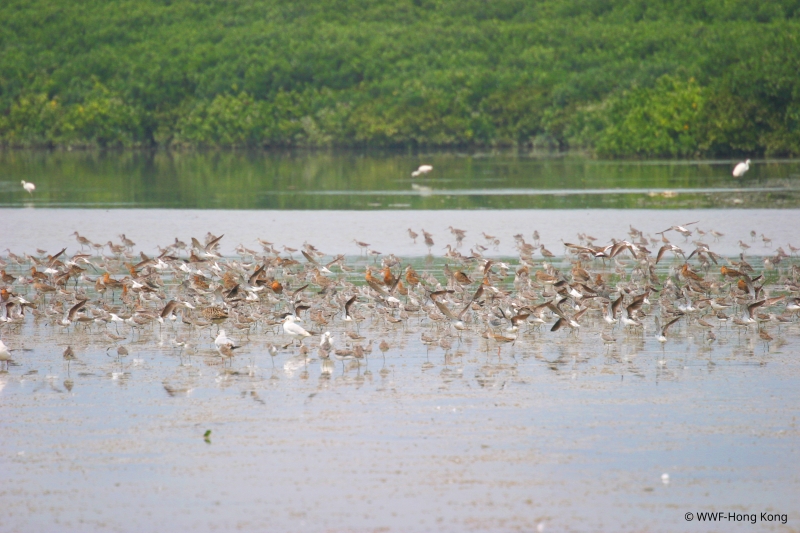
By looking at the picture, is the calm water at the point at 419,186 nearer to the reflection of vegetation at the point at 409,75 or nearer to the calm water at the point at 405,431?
the reflection of vegetation at the point at 409,75

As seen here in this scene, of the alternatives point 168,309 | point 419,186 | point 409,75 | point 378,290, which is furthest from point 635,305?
point 409,75

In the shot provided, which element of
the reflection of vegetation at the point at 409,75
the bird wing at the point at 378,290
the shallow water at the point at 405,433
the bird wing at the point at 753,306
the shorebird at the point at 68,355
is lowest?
A: the shallow water at the point at 405,433

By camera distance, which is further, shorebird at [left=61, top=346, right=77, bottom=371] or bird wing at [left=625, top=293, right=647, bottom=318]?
bird wing at [left=625, top=293, right=647, bottom=318]

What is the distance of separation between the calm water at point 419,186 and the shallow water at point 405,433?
17.5 m

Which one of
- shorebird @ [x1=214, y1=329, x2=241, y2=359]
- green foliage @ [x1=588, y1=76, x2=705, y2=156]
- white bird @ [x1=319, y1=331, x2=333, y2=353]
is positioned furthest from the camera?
green foliage @ [x1=588, y1=76, x2=705, y2=156]

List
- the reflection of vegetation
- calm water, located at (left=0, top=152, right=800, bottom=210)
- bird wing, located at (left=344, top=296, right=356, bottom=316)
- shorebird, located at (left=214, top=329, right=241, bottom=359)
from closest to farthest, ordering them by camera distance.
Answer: shorebird, located at (left=214, top=329, right=241, bottom=359) → bird wing, located at (left=344, top=296, right=356, bottom=316) → calm water, located at (left=0, top=152, right=800, bottom=210) → the reflection of vegetation

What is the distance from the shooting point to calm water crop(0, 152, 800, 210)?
30.8m

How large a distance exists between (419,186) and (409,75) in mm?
64938

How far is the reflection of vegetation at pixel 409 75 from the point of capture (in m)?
56.5

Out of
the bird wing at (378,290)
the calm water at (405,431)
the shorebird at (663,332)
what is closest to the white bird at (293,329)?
the calm water at (405,431)

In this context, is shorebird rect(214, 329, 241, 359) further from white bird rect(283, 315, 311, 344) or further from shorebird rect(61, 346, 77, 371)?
shorebird rect(61, 346, 77, 371)

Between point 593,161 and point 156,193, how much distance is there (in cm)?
2570

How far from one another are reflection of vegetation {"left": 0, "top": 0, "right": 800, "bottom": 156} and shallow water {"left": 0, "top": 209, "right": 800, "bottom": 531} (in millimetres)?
41269

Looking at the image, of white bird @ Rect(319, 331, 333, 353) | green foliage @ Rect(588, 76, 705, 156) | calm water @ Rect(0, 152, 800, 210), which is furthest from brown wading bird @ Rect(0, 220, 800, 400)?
green foliage @ Rect(588, 76, 705, 156)
